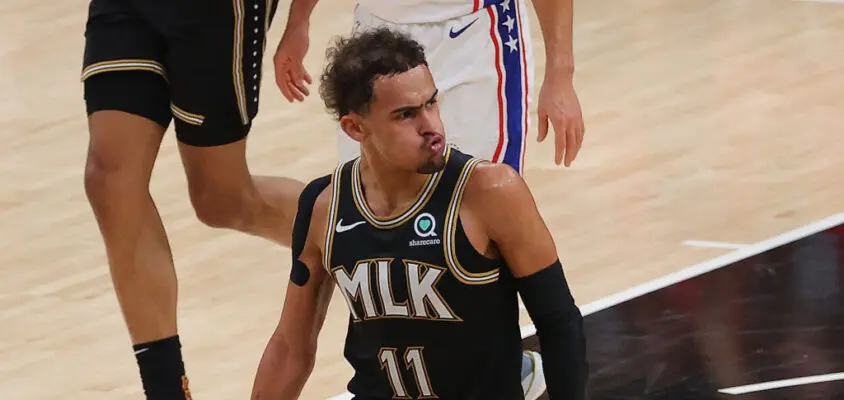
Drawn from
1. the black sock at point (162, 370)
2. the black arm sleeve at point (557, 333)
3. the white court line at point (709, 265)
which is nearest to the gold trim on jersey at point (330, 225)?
the black arm sleeve at point (557, 333)

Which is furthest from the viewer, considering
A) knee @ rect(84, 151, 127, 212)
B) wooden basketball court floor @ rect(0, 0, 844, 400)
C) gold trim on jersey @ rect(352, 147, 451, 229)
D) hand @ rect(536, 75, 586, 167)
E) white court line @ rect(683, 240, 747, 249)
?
white court line @ rect(683, 240, 747, 249)

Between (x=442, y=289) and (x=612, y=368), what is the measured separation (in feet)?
5.67

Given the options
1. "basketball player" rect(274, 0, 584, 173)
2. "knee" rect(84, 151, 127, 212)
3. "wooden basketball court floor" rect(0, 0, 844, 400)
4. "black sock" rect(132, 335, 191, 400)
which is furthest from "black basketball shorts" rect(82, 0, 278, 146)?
"wooden basketball court floor" rect(0, 0, 844, 400)

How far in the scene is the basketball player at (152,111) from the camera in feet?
13.9

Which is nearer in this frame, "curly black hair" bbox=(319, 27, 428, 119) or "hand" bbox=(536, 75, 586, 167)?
"curly black hair" bbox=(319, 27, 428, 119)

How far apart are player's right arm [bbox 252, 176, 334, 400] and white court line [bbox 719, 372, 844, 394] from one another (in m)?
1.56

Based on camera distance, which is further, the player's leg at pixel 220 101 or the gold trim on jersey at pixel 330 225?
the player's leg at pixel 220 101

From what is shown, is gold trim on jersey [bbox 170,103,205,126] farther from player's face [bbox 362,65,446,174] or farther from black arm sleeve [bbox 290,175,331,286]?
player's face [bbox 362,65,446,174]

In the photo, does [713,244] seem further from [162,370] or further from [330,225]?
[330,225]

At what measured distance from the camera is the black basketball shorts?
14.1ft

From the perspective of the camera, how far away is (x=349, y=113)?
329cm

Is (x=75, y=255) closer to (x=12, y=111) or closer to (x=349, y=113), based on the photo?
(x=12, y=111)

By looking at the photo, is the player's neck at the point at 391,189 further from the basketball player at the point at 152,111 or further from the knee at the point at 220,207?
the knee at the point at 220,207

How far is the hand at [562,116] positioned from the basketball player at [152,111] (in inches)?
37.4
